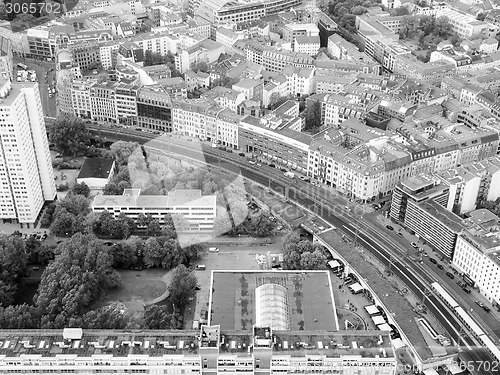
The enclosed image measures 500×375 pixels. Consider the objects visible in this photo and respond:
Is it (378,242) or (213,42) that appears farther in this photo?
(213,42)

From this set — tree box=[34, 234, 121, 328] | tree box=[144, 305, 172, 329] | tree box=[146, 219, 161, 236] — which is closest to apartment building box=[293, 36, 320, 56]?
tree box=[146, 219, 161, 236]

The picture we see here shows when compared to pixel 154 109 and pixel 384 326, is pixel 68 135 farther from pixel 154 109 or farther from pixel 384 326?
pixel 384 326

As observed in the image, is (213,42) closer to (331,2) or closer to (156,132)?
(156,132)

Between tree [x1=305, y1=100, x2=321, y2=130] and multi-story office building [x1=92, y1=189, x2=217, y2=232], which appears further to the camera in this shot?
tree [x1=305, y1=100, x2=321, y2=130]

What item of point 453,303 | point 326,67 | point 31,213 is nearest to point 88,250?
point 31,213

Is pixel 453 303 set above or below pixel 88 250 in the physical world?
below

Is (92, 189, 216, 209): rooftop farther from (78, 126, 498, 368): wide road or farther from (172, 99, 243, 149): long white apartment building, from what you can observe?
(172, 99, 243, 149): long white apartment building
